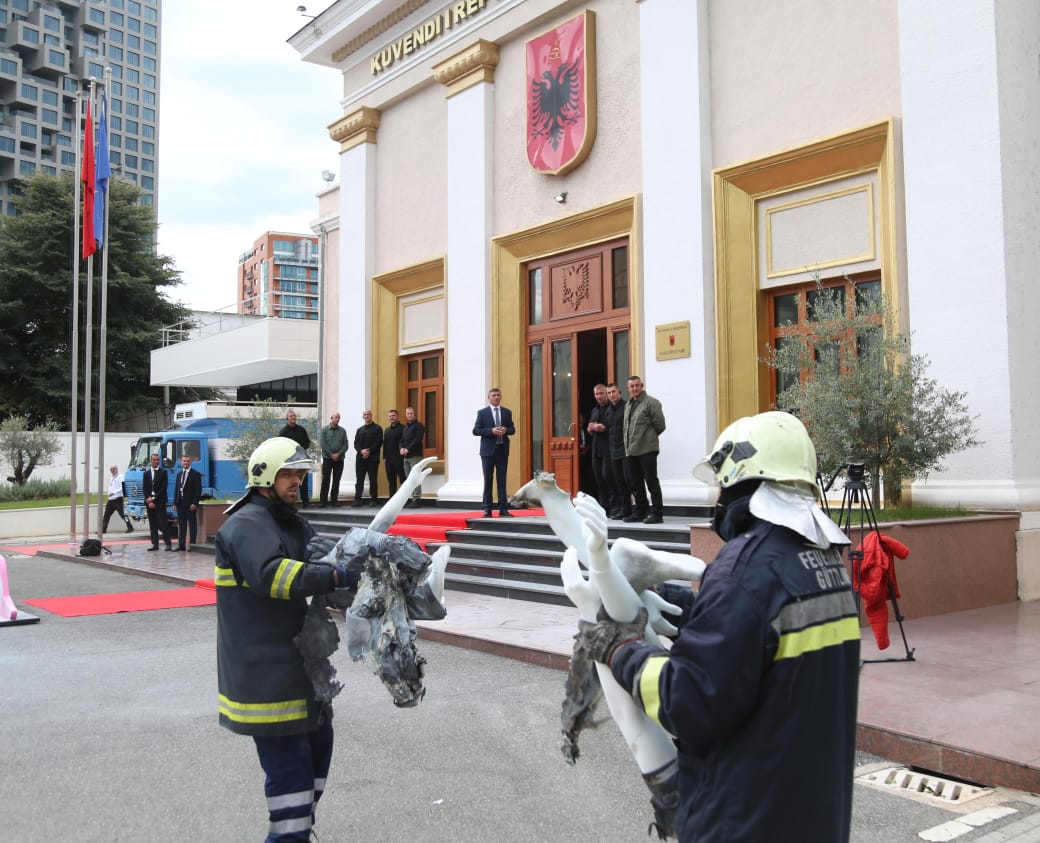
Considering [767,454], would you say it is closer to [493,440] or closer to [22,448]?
[493,440]

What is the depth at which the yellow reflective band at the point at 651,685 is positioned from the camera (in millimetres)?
2223

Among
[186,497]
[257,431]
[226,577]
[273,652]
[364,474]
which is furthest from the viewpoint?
[257,431]

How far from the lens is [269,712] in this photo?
3.58m

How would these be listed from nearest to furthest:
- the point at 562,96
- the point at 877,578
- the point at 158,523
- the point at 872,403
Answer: the point at 877,578, the point at 872,403, the point at 562,96, the point at 158,523

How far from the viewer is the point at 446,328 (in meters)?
18.9

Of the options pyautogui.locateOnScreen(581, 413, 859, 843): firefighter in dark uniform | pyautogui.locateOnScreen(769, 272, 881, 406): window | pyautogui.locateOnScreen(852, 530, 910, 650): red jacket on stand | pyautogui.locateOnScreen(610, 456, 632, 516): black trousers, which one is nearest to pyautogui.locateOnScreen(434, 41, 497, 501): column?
pyautogui.locateOnScreen(610, 456, 632, 516): black trousers

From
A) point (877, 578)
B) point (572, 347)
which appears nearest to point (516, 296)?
point (572, 347)

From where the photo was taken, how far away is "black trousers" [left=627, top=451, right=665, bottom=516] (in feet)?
40.9

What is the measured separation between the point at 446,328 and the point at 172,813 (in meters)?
14.7

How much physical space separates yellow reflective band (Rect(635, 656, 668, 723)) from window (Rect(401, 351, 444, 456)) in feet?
57.0

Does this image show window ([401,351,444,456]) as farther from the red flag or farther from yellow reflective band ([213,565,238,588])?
yellow reflective band ([213,565,238,588])

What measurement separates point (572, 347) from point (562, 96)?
438cm

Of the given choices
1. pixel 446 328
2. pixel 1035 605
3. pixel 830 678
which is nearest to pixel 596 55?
pixel 446 328

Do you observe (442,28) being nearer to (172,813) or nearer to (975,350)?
(975,350)
